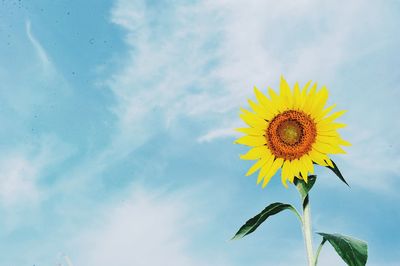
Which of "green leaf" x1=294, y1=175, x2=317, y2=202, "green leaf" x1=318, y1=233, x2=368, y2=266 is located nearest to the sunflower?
"green leaf" x1=294, y1=175, x2=317, y2=202

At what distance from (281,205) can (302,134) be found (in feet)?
2.30

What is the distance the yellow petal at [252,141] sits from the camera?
10.2 feet

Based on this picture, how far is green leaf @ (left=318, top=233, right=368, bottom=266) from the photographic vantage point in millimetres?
2236

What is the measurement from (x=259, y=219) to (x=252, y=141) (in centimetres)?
71

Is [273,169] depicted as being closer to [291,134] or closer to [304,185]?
[291,134]

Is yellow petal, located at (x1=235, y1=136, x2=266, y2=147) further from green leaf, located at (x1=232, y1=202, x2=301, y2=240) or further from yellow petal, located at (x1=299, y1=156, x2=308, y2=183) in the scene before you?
green leaf, located at (x1=232, y1=202, x2=301, y2=240)

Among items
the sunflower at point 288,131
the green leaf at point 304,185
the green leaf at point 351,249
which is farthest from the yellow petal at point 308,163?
the green leaf at point 351,249

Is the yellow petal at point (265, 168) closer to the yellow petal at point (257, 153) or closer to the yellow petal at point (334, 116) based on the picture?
the yellow petal at point (257, 153)

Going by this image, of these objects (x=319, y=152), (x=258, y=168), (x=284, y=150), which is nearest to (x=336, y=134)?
(x=319, y=152)

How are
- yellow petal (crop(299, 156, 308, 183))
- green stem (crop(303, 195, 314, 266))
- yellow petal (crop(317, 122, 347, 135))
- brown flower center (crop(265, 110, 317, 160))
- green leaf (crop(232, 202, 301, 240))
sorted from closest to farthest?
green stem (crop(303, 195, 314, 266)), green leaf (crop(232, 202, 301, 240)), yellow petal (crop(299, 156, 308, 183)), yellow petal (crop(317, 122, 347, 135)), brown flower center (crop(265, 110, 317, 160))

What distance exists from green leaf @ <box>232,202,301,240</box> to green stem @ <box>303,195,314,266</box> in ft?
0.25

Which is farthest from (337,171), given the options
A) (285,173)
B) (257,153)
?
(257,153)

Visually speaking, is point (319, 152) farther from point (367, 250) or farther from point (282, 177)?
point (367, 250)

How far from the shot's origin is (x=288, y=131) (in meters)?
3.11
